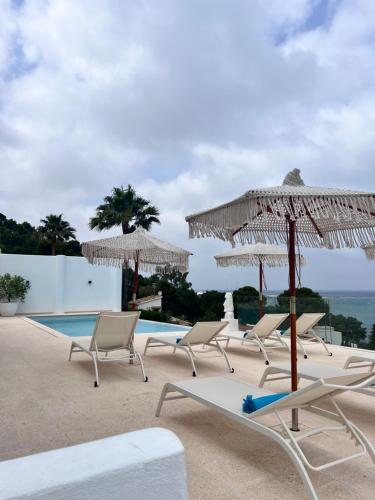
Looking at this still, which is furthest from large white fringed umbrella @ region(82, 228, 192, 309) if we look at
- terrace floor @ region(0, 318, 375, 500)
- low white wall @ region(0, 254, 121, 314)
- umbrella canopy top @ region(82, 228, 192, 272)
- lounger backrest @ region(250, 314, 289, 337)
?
low white wall @ region(0, 254, 121, 314)

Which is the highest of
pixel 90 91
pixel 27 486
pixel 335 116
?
pixel 90 91

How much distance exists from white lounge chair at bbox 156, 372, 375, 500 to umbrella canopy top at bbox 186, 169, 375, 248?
1.35 metres

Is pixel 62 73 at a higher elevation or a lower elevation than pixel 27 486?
higher

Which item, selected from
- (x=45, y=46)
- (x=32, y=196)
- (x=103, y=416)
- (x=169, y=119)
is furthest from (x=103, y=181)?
(x=103, y=416)

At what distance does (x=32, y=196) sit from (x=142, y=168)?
9.35 metres

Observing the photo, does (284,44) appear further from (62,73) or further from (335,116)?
(62,73)

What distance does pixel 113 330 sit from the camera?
5.52m

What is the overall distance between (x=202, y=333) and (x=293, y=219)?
3.17 m

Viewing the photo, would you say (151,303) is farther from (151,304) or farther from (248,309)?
(248,309)

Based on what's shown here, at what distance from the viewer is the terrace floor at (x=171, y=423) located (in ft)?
8.07

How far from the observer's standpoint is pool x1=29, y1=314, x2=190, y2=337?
477 inches

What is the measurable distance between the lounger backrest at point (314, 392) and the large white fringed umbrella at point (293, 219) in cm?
61

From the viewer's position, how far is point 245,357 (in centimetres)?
717

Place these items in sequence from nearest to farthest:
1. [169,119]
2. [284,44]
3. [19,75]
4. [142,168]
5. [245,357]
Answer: [245,357] → [284,44] → [19,75] → [169,119] → [142,168]
